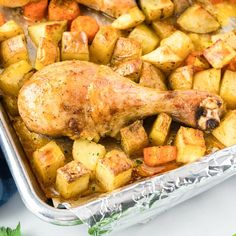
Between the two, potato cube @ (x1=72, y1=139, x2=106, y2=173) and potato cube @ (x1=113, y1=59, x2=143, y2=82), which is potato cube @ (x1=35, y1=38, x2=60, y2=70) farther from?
potato cube @ (x1=72, y1=139, x2=106, y2=173)

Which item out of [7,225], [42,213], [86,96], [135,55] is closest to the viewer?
[42,213]

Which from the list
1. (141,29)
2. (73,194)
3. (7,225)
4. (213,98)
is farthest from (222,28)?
(7,225)

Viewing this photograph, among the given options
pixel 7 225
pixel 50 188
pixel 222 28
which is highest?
pixel 222 28

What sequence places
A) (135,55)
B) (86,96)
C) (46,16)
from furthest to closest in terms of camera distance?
(46,16) → (135,55) → (86,96)

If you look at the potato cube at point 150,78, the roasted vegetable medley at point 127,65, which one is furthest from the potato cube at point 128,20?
the potato cube at point 150,78

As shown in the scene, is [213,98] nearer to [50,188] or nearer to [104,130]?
[104,130]

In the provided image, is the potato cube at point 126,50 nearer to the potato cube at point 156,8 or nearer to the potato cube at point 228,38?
the potato cube at point 156,8

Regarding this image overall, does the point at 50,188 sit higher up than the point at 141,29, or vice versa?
the point at 141,29

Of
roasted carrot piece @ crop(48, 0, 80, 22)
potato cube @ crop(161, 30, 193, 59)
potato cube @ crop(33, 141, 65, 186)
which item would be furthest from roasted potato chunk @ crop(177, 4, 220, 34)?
potato cube @ crop(33, 141, 65, 186)

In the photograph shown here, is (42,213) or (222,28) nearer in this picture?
(42,213)
